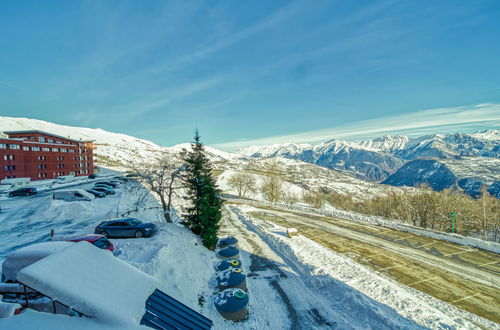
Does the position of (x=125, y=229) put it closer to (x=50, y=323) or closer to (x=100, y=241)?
(x=100, y=241)

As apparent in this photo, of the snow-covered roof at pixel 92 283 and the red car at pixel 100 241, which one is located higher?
the snow-covered roof at pixel 92 283

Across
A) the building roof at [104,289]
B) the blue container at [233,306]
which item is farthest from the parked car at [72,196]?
the building roof at [104,289]

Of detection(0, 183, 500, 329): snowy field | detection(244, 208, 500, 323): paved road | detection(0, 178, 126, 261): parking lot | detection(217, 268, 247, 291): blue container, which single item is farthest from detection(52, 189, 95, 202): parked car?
detection(244, 208, 500, 323): paved road

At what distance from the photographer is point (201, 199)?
21.0 meters

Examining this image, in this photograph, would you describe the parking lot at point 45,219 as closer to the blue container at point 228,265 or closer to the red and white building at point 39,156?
the blue container at point 228,265

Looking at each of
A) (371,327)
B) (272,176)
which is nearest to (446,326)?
(371,327)

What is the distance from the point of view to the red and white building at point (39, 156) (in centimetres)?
4700

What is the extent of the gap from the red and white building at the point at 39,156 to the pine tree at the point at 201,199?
5149cm

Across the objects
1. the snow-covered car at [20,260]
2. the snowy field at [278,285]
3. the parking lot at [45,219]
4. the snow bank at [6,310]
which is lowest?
the snowy field at [278,285]

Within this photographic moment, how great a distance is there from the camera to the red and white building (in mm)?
47000

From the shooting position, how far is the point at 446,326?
10.6m

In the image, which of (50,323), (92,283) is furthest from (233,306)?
(50,323)

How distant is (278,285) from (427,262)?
43.4ft

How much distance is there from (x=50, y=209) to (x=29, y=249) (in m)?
22.7
